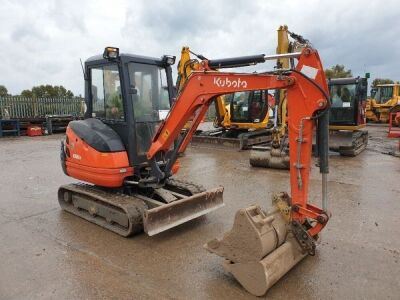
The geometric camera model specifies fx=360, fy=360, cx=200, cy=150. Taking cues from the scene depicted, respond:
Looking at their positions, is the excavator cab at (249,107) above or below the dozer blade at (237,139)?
above

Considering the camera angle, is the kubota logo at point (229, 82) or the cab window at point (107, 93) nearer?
the kubota logo at point (229, 82)

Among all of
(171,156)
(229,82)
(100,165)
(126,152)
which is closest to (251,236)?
(229,82)

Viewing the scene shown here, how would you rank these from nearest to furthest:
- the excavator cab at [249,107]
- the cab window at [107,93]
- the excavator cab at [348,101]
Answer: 1. the cab window at [107,93]
2. the excavator cab at [348,101]
3. the excavator cab at [249,107]

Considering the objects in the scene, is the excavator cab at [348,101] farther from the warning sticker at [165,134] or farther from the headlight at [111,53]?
the headlight at [111,53]

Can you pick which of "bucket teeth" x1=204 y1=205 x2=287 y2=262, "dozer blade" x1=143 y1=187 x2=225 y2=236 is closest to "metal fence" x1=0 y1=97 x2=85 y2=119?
"dozer blade" x1=143 y1=187 x2=225 y2=236

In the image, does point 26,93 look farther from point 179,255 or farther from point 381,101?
point 179,255

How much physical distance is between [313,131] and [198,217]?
240 centimetres

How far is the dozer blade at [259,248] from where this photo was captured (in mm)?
3287

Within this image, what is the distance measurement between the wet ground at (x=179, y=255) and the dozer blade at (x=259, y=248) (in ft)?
0.52

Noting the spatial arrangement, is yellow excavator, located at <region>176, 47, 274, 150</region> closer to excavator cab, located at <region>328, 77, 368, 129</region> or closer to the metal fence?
excavator cab, located at <region>328, 77, 368, 129</region>

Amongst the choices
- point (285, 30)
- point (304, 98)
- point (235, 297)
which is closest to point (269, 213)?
point (235, 297)

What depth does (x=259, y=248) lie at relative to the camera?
10.8ft

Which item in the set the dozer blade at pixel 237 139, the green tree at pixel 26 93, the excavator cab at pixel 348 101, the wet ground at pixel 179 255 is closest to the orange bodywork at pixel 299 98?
the wet ground at pixel 179 255

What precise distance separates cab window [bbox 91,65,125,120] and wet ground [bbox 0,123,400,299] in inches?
64.1
